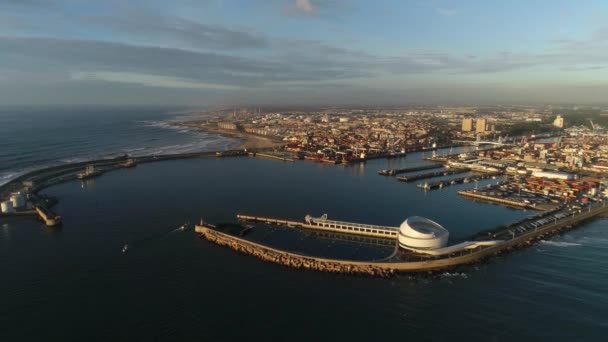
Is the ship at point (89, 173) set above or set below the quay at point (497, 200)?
above

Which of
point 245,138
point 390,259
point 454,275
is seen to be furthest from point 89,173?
point 245,138

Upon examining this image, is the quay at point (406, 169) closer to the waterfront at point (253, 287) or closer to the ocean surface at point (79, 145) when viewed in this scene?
the waterfront at point (253, 287)

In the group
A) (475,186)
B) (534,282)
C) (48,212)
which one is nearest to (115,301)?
(48,212)

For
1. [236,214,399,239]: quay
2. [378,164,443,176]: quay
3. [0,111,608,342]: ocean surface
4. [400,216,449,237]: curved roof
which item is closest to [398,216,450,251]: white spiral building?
[400,216,449,237]: curved roof

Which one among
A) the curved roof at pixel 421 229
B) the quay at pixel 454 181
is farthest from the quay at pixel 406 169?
the curved roof at pixel 421 229

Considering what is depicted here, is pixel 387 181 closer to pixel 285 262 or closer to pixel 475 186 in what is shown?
pixel 475 186

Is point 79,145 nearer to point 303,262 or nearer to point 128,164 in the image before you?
point 128,164
